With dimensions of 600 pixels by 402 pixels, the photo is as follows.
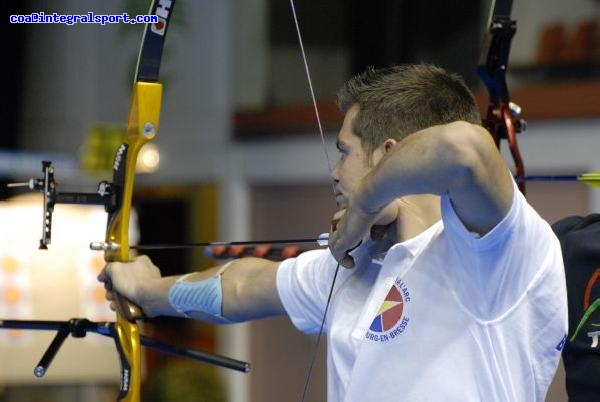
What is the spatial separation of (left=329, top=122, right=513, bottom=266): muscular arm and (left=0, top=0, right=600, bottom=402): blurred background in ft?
11.8

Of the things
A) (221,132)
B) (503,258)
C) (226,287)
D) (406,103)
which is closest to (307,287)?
(226,287)

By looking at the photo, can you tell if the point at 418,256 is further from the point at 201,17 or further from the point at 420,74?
the point at 201,17

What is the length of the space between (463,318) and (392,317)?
12 cm

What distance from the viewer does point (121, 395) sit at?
2.19m

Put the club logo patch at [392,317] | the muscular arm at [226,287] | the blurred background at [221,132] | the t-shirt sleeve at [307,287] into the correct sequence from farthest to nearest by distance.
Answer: the blurred background at [221,132], the muscular arm at [226,287], the t-shirt sleeve at [307,287], the club logo patch at [392,317]

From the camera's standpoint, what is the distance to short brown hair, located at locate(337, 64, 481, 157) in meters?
1.77

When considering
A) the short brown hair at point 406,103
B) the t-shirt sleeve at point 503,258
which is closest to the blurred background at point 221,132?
the short brown hair at point 406,103

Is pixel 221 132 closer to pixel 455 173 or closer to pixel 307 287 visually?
pixel 307 287

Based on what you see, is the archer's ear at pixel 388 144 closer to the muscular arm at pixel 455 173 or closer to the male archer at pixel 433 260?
the male archer at pixel 433 260

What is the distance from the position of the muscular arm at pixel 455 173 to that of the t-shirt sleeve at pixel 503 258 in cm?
2

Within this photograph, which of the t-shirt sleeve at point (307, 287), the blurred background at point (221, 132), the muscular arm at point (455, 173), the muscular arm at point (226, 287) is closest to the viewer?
the muscular arm at point (455, 173)

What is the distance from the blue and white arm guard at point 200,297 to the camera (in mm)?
2242

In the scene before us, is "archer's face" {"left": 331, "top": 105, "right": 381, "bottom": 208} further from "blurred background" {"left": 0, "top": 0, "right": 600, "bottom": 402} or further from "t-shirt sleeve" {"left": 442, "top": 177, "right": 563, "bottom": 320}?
"blurred background" {"left": 0, "top": 0, "right": 600, "bottom": 402}

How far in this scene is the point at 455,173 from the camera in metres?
1.53
